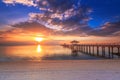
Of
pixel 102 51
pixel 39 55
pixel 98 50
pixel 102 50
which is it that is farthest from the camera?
pixel 98 50

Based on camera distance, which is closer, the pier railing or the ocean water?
the ocean water

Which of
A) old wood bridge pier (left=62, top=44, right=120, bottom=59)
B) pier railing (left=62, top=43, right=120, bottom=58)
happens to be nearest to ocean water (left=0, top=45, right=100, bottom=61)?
old wood bridge pier (left=62, top=44, right=120, bottom=59)

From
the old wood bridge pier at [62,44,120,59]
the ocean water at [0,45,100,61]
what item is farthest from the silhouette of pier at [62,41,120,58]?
the ocean water at [0,45,100,61]

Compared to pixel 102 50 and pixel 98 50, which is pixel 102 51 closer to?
pixel 102 50

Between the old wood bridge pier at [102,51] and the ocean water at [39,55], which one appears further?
the old wood bridge pier at [102,51]

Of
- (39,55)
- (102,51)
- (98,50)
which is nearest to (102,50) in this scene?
(102,51)

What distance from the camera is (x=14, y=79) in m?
6.15

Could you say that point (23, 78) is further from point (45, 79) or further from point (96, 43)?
point (96, 43)

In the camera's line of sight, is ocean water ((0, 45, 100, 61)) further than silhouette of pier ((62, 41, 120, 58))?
No

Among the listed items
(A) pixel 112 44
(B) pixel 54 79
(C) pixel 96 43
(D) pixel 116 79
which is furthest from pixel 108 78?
(C) pixel 96 43

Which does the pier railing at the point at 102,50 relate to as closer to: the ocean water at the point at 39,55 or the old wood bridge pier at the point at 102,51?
the old wood bridge pier at the point at 102,51

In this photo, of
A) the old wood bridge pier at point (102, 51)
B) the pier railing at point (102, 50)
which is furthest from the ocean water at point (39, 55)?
the pier railing at point (102, 50)

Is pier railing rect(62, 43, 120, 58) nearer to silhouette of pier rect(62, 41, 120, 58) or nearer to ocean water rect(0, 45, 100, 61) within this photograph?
silhouette of pier rect(62, 41, 120, 58)

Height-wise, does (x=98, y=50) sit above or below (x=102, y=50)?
below
